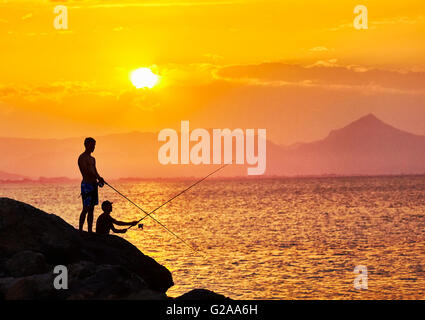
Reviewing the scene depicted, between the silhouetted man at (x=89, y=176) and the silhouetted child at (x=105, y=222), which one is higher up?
the silhouetted man at (x=89, y=176)

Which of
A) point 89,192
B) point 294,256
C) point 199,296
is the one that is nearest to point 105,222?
point 89,192

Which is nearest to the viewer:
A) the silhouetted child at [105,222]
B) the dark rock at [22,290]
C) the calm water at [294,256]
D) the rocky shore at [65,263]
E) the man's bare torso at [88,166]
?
the rocky shore at [65,263]

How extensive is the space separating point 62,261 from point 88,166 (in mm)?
2246

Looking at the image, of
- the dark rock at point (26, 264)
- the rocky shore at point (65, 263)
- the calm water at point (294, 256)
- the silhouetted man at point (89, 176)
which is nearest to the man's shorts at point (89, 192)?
the silhouetted man at point (89, 176)

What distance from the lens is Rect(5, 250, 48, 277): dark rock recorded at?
14477 millimetres

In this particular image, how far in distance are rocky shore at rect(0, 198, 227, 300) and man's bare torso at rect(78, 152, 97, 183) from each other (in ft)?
4.59

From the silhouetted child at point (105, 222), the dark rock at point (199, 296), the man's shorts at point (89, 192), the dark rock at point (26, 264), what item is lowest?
the dark rock at point (199, 296)

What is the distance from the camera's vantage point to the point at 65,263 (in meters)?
15.4

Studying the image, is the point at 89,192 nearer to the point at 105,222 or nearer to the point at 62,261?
the point at 105,222

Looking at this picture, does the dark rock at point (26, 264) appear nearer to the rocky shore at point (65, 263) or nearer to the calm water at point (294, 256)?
the rocky shore at point (65, 263)

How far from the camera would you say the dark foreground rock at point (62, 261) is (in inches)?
503

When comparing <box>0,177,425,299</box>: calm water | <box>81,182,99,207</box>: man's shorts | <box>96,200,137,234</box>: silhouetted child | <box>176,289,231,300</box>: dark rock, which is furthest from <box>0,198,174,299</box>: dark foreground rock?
<box>0,177,425,299</box>: calm water
